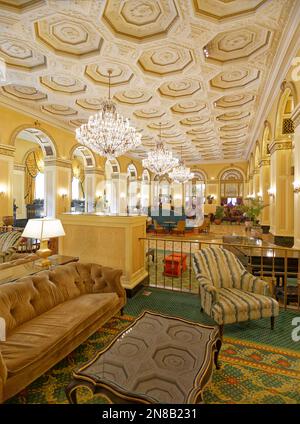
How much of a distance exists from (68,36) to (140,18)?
1727mm

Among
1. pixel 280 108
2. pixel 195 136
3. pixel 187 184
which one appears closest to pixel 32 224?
pixel 280 108

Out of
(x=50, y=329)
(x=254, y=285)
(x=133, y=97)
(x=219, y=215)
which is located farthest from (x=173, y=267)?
(x=219, y=215)

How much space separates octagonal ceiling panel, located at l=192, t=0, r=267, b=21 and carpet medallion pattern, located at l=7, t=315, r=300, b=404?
5.59m

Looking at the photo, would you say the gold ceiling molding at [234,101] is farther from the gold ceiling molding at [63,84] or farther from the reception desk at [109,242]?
the reception desk at [109,242]

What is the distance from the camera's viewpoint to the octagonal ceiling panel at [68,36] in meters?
4.64

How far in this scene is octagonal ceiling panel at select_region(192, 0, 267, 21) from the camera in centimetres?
412

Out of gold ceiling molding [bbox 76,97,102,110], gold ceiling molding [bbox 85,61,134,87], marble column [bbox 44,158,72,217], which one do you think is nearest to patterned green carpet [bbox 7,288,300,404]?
gold ceiling molding [bbox 85,61,134,87]

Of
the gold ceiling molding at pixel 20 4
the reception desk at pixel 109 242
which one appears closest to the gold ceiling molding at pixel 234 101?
the gold ceiling molding at pixel 20 4

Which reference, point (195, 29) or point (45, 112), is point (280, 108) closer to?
point (195, 29)

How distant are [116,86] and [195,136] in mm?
6926

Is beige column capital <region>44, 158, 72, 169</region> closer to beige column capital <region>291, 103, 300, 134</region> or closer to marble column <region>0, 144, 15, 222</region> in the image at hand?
marble column <region>0, 144, 15, 222</region>

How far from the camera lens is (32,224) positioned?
10.2ft

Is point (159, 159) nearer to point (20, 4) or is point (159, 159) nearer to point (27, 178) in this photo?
point (20, 4)

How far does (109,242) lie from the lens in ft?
13.9
